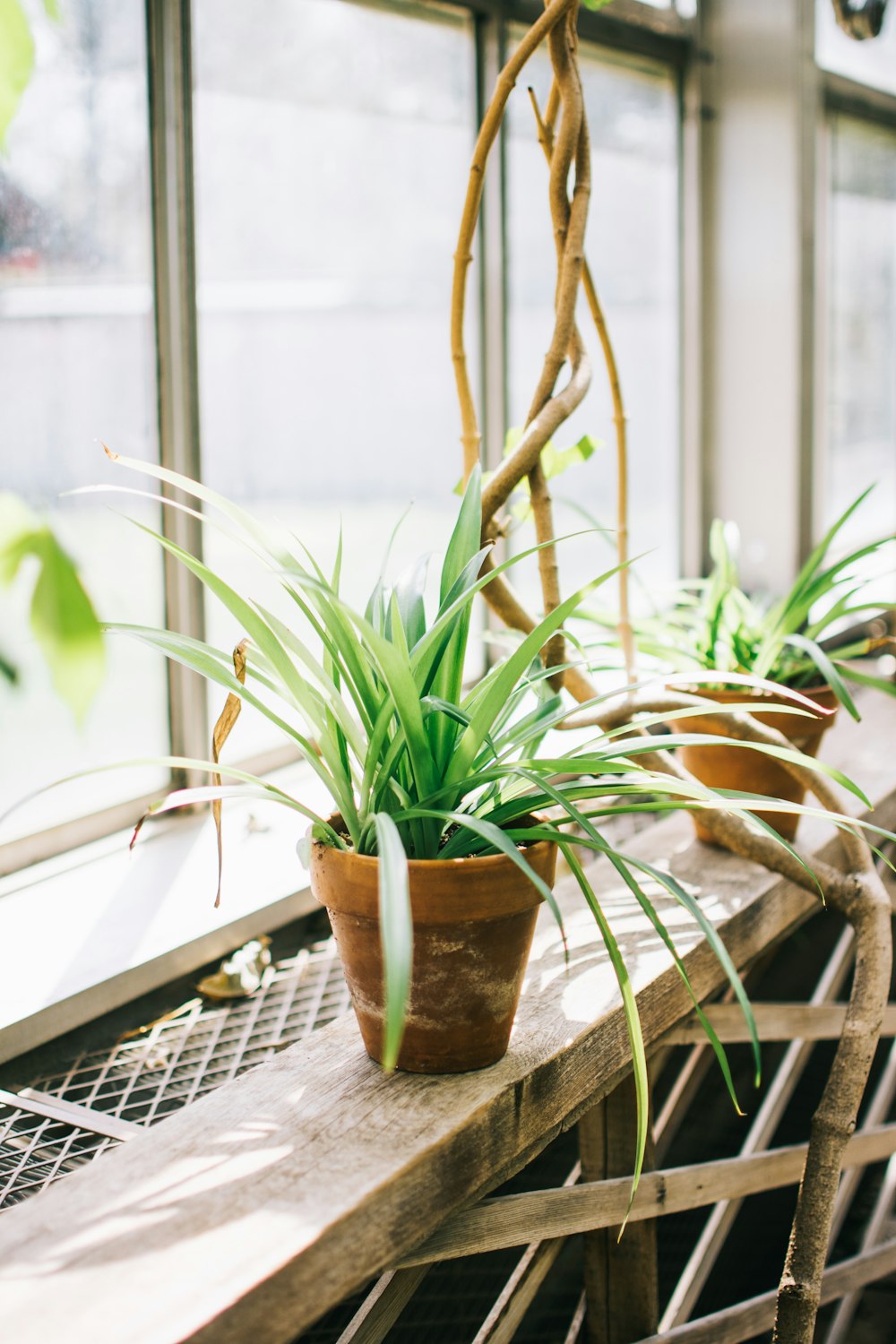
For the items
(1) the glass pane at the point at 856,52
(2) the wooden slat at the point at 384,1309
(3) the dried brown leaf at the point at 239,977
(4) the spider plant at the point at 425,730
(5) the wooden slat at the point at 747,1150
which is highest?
(1) the glass pane at the point at 856,52

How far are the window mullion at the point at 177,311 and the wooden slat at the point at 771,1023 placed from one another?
791 mm

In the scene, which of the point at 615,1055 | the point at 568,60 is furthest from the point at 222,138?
the point at 615,1055

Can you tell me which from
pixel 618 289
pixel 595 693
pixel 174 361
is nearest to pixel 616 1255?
pixel 595 693

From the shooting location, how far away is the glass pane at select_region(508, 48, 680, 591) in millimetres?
2416

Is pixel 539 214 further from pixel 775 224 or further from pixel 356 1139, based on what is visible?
pixel 356 1139

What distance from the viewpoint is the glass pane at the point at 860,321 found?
129 inches

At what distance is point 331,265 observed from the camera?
1979 millimetres

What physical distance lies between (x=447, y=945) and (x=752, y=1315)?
2.55 ft

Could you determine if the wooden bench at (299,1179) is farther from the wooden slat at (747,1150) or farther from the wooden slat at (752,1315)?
the wooden slat at (747,1150)

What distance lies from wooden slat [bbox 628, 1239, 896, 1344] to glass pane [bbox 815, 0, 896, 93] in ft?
8.21

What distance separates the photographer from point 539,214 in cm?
245

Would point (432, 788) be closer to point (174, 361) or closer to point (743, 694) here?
point (743, 694)

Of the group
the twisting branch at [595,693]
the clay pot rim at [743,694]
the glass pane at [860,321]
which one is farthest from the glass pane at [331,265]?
the glass pane at [860,321]

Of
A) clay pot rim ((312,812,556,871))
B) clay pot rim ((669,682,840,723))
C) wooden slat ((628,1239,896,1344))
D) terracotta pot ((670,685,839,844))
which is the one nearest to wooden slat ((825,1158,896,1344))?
wooden slat ((628,1239,896,1344))
